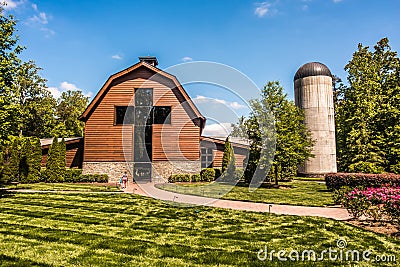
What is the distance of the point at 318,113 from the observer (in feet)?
95.8

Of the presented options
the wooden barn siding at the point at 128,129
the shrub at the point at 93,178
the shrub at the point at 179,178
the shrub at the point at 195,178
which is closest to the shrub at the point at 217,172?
the shrub at the point at 195,178

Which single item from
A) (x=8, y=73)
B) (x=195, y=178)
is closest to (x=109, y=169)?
(x=195, y=178)

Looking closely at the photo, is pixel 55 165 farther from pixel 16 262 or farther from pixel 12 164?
pixel 16 262

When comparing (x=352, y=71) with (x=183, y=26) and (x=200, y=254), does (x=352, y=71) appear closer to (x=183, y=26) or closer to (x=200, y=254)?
(x=183, y=26)

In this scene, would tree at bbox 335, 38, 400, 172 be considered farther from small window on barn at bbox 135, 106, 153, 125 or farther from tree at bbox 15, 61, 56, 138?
tree at bbox 15, 61, 56, 138

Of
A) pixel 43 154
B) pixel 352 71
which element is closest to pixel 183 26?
pixel 43 154

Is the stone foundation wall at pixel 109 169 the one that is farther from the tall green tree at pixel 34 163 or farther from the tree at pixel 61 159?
the tall green tree at pixel 34 163

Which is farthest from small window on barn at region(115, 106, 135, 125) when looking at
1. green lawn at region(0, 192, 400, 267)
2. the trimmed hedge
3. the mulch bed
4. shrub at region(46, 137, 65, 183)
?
the mulch bed

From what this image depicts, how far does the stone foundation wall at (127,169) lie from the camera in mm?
21875

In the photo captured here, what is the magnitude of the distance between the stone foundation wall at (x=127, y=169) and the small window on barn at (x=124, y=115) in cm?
321

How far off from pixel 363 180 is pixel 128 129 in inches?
625

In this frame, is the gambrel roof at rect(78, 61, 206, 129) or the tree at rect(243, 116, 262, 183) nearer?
the tree at rect(243, 116, 262, 183)

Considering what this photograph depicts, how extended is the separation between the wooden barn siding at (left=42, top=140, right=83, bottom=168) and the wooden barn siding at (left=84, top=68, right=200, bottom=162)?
246cm

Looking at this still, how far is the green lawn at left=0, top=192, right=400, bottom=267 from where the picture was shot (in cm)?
536
